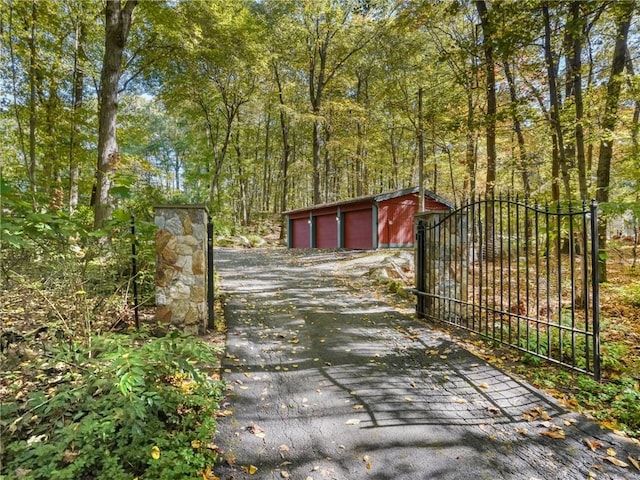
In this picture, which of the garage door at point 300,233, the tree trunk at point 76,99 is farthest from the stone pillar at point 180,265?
the garage door at point 300,233

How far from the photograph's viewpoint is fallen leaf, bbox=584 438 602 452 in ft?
7.33

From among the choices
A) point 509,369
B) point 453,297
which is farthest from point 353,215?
point 509,369

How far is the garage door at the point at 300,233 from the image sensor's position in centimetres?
1811

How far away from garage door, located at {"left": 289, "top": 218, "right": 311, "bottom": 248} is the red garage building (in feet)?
2.74

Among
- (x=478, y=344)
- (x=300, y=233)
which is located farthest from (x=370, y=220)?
(x=478, y=344)

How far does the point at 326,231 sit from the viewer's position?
1653 centimetres

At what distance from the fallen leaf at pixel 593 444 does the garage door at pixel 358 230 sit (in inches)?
460

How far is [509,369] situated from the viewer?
3385 mm

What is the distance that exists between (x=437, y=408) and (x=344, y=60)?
1829 cm

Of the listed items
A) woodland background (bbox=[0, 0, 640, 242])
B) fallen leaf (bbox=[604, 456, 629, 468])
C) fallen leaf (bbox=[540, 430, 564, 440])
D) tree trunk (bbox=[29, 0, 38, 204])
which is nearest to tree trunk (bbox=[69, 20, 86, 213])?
woodland background (bbox=[0, 0, 640, 242])

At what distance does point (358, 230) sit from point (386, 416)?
12328 millimetres

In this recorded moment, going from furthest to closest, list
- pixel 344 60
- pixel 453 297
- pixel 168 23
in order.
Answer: pixel 344 60 < pixel 168 23 < pixel 453 297

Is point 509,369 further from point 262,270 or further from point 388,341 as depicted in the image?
point 262,270

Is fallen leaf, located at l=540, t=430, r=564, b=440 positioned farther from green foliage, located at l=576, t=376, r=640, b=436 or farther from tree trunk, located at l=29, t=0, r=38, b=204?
tree trunk, located at l=29, t=0, r=38, b=204
